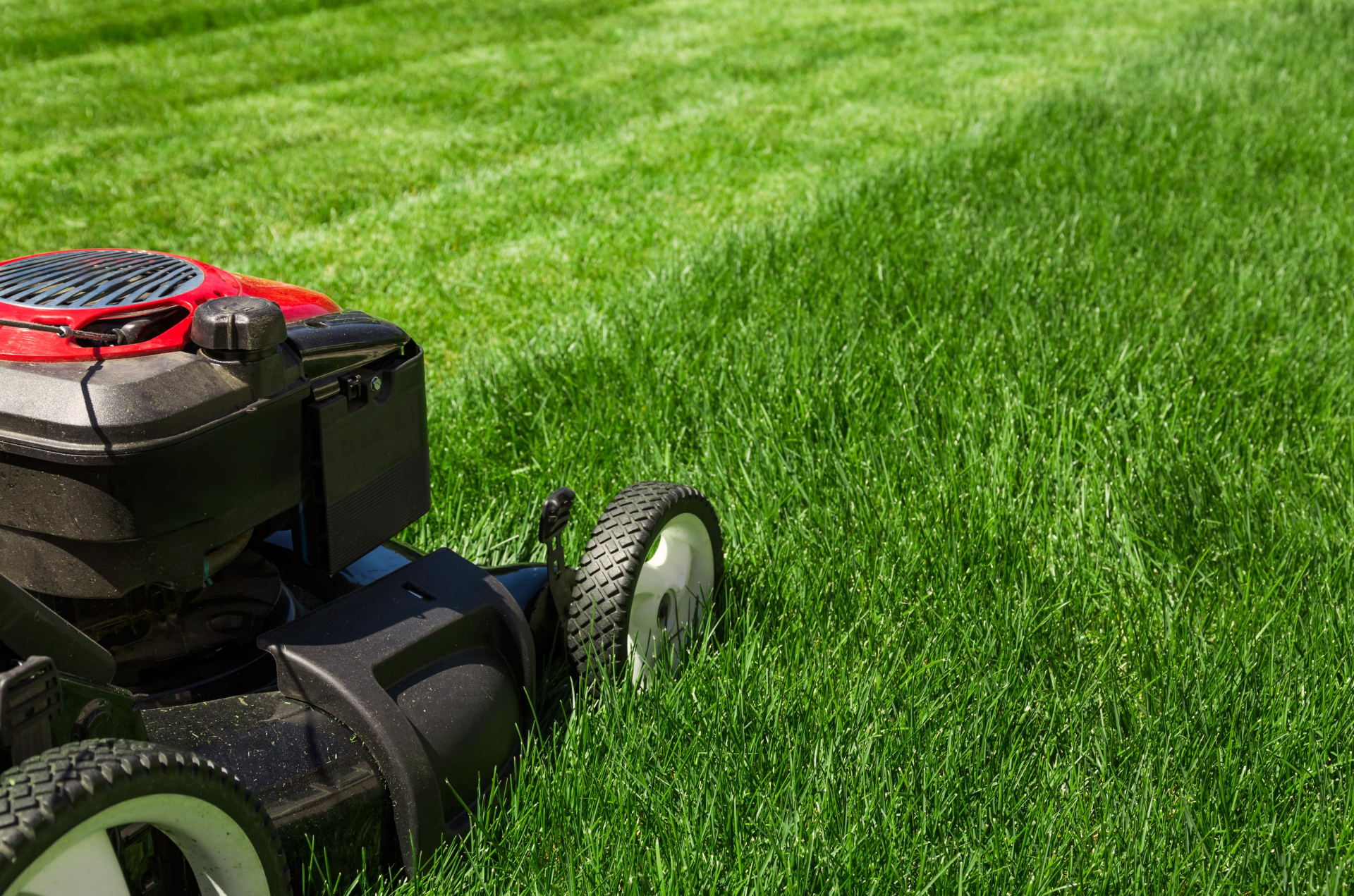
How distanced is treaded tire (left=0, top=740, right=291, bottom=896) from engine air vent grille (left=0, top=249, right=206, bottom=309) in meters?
0.55

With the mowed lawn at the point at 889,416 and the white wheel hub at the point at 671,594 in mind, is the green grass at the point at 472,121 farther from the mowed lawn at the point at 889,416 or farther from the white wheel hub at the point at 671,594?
the white wheel hub at the point at 671,594

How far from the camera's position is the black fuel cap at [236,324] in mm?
1295

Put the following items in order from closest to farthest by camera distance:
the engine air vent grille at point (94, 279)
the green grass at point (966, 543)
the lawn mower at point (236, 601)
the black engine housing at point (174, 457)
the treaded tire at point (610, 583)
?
the lawn mower at point (236, 601), the black engine housing at point (174, 457), the engine air vent grille at point (94, 279), the green grass at point (966, 543), the treaded tire at point (610, 583)

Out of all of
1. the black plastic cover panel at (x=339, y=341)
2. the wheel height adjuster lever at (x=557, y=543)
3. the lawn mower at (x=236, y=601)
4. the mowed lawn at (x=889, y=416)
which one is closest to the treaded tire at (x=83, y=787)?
the lawn mower at (x=236, y=601)

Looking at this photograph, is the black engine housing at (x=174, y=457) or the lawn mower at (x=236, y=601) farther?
the black engine housing at (x=174, y=457)

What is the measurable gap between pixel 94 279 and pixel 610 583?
765 millimetres

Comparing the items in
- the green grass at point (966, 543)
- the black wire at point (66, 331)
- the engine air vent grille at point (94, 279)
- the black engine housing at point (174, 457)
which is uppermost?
the engine air vent grille at point (94, 279)

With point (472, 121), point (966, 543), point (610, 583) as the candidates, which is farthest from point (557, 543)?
point (472, 121)

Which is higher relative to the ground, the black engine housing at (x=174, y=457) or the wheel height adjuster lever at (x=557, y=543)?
the black engine housing at (x=174, y=457)

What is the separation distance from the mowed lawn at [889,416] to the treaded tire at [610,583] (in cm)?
8

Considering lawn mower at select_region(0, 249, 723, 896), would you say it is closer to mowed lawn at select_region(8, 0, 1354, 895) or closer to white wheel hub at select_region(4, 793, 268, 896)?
white wheel hub at select_region(4, 793, 268, 896)

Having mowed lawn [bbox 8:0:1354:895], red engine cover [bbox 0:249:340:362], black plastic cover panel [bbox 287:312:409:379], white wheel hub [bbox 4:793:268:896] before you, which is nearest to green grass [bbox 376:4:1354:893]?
mowed lawn [bbox 8:0:1354:895]

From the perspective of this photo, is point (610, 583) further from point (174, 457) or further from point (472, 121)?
Result: point (472, 121)

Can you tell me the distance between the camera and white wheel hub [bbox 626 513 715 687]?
1.82 meters
